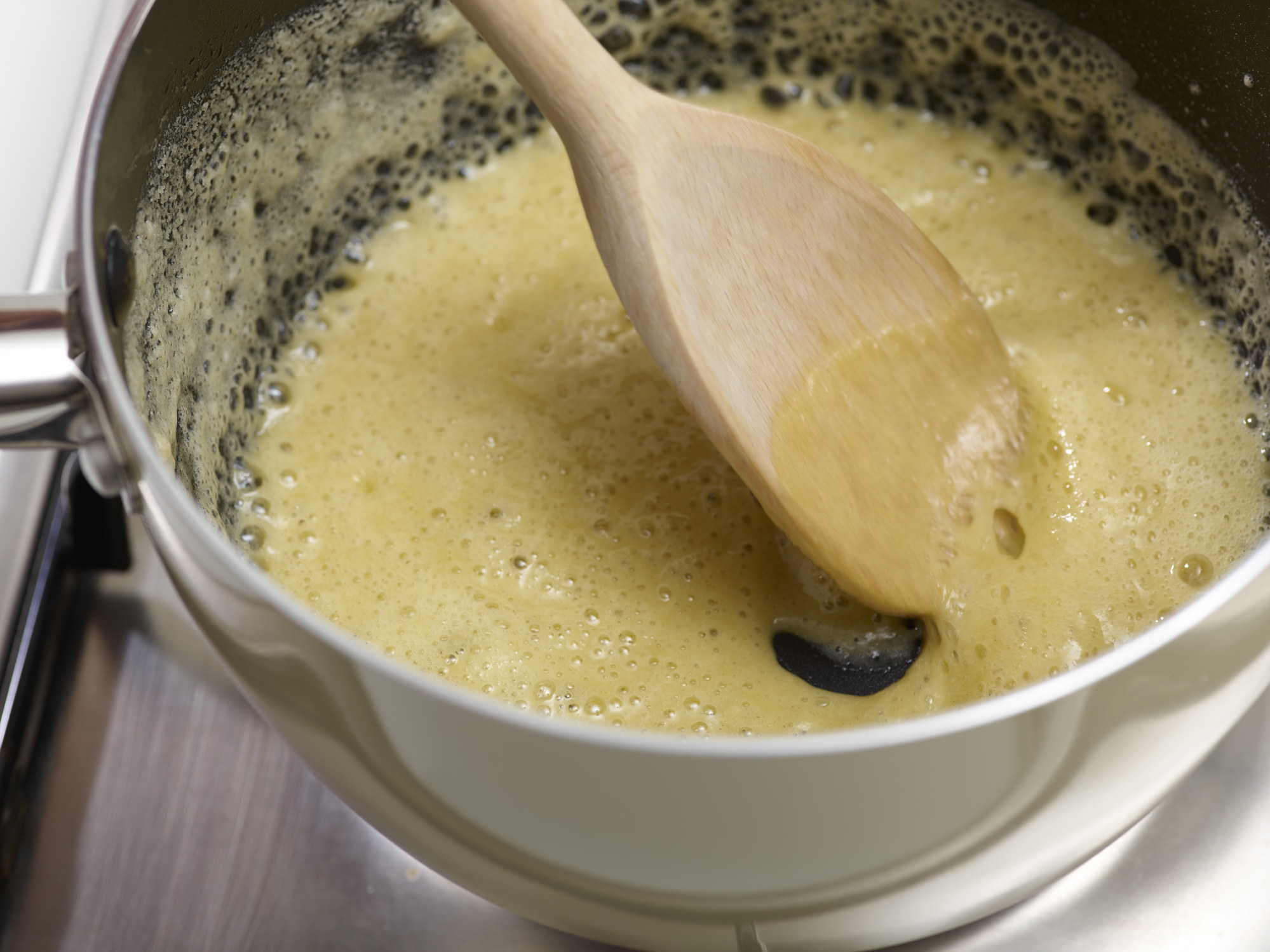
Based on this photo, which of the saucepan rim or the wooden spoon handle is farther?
the wooden spoon handle

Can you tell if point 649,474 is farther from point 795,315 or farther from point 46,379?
point 46,379

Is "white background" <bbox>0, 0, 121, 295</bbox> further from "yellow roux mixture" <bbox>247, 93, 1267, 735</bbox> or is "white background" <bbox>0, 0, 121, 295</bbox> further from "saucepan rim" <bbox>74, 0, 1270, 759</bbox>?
"saucepan rim" <bbox>74, 0, 1270, 759</bbox>

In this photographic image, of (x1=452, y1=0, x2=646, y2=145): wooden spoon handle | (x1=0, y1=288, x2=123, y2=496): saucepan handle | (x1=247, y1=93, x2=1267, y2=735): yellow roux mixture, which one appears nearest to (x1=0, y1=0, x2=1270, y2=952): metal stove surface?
(x1=247, y1=93, x2=1267, y2=735): yellow roux mixture

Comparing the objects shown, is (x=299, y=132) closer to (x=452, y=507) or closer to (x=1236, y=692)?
(x=452, y=507)

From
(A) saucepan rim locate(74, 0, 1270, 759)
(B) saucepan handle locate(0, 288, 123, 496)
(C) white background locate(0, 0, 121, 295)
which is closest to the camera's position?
(A) saucepan rim locate(74, 0, 1270, 759)

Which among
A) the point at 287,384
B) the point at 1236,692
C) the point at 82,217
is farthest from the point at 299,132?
the point at 1236,692

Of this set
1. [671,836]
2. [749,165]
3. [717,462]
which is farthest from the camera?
[717,462]

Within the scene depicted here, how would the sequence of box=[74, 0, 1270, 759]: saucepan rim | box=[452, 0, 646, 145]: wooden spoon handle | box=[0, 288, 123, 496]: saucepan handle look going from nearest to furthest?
1. box=[74, 0, 1270, 759]: saucepan rim
2. box=[0, 288, 123, 496]: saucepan handle
3. box=[452, 0, 646, 145]: wooden spoon handle
